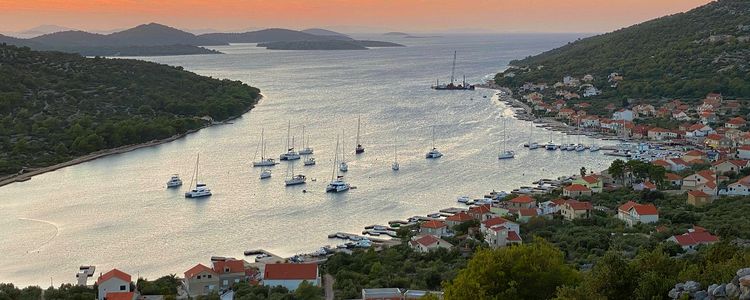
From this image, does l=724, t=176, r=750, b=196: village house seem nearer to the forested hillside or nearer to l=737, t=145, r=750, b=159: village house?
l=737, t=145, r=750, b=159: village house

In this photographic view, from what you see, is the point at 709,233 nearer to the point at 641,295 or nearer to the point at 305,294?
the point at 305,294

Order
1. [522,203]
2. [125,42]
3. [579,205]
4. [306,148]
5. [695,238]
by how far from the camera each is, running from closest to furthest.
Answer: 1. [695,238]
2. [579,205]
3. [522,203]
4. [306,148]
5. [125,42]

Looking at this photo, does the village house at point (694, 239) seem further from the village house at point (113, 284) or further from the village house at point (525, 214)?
the village house at point (113, 284)

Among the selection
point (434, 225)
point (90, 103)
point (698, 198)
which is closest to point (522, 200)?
point (434, 225)

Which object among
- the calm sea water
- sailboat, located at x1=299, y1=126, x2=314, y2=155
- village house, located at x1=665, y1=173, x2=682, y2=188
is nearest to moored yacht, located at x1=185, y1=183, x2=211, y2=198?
the calm sea water

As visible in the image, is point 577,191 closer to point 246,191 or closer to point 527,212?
point 527,212

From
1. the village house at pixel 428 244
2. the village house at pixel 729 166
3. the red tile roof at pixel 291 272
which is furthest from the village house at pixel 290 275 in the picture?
the village house at pixel 729 166

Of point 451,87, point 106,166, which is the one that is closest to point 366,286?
point 106,166
